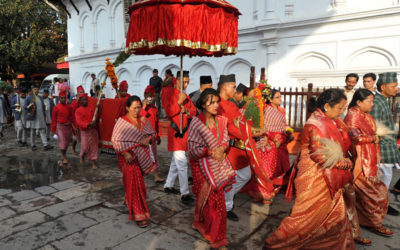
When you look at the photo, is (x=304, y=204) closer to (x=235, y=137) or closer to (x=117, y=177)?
(x=235, y=137)

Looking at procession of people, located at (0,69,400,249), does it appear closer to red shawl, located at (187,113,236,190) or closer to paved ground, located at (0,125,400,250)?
red shawl, located at (187,113,236,190)

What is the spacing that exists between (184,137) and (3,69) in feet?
81.7

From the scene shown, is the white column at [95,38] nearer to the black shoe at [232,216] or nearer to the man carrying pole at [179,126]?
the man carrying pole at [179,126]

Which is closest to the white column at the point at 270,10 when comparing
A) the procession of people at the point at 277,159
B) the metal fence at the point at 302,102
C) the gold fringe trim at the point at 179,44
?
the metal fence at the point at 302,102

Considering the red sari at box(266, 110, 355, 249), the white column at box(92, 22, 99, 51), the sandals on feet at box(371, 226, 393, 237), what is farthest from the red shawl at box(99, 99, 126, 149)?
the white column at box(92, 22, 99, 51)

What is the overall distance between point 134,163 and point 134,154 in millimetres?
125

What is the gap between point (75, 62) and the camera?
62.2 ft

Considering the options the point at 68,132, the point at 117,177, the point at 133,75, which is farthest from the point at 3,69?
the point at 117,177

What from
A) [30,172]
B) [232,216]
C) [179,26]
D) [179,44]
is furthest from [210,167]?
[30,172]

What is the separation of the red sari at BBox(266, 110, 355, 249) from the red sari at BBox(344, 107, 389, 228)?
823 millimetres

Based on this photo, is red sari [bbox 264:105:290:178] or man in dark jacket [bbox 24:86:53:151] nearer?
red sari [bbox 264:105:290:178]

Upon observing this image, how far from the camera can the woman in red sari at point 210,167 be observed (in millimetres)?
3070

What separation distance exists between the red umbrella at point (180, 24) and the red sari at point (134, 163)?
44.5 inches

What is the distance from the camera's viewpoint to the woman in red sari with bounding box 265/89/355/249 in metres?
2.68
